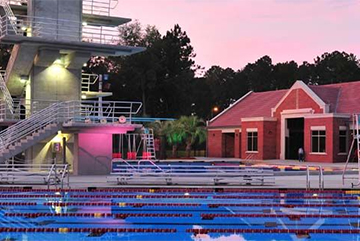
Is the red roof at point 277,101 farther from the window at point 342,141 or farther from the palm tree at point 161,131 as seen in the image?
the palm tree at point 161,131

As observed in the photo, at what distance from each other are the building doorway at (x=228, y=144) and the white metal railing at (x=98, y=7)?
88.2ft

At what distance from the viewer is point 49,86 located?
2697 cm

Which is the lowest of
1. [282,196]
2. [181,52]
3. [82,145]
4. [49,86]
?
[282,196]

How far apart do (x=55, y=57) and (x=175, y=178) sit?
874 centimetres

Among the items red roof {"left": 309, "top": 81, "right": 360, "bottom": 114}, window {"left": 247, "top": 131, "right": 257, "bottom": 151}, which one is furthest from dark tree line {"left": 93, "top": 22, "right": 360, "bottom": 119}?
red roof {"left": 309, "top": 81, "right": 360, "bottom": 114}

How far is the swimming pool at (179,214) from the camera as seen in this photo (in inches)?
430

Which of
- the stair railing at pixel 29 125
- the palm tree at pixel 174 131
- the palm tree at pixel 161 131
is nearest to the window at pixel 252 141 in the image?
the palm tree at pixel 174 131

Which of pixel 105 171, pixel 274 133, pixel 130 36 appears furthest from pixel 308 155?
pixel 130 36

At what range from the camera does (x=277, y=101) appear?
51156 millimetres

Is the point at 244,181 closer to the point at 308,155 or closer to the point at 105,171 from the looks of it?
the point at 105,171

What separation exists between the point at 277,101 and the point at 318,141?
10242 millimetres

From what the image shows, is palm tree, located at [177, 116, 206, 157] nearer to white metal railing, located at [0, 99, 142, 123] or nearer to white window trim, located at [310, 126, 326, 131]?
white window trim, located at [310, 126, 326, 131]

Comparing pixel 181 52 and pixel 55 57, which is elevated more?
pixel 181 52

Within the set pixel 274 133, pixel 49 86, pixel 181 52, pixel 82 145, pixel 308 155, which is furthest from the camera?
pixel 181 52
